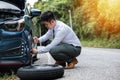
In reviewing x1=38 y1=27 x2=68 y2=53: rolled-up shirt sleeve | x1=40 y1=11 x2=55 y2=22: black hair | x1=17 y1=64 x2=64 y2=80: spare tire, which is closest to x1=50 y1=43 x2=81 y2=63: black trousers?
x1=38 y1=27 x2=68 y2=53: rolled-up shirt sleeve

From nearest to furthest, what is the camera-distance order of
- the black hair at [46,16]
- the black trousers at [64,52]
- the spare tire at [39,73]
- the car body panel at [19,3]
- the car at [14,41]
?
the spare tire at [39,73] → the car at [14,41] → the black hair at [46,16] → the black trousers at [64,52] → the car body panel at [19,3]

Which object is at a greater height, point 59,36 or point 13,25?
point 13,25

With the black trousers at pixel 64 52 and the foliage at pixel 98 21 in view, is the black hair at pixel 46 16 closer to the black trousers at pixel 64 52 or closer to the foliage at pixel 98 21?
the black trousers at pixel 64 52

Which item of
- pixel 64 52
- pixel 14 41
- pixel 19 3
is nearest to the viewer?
pixel 14 41

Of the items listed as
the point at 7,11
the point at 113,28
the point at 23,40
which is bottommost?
the point at 113,28

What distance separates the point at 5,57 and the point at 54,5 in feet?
199

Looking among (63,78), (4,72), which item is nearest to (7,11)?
(4,72)

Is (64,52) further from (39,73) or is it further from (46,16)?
(39,73)

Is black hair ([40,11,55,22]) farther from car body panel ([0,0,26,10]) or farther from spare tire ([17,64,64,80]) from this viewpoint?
car body panel ([0,0,26,10])

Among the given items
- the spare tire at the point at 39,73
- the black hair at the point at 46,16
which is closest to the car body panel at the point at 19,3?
the black hair at the point at 46,16

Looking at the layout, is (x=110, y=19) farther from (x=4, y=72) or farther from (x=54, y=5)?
(x=54, y=5)

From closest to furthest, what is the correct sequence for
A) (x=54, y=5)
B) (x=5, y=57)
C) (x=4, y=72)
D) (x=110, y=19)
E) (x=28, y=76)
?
(x=28, y=76) < (x=5, y=57) < (x=4, y=72) < (x=110, y=19) < (x=54, y=5)

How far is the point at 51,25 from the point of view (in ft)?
32.1

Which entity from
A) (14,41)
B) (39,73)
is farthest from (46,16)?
(39,73)
